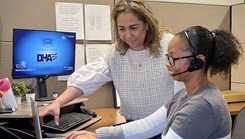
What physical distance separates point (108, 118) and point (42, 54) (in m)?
0.54

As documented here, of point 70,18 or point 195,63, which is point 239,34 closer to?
point 70,18

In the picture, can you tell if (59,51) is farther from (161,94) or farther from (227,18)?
(227,18)

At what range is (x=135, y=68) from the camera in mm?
1441

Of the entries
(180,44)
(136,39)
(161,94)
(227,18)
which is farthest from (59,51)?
(227,18)

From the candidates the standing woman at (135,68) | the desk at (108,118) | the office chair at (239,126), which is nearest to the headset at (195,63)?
the standing woman at (135,68)

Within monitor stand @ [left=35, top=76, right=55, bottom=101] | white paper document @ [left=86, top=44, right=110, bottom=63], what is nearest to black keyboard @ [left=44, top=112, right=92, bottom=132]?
monitor stand @ [left=35, top=76, right=55, bottom=101]

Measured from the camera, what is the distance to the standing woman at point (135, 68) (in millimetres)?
1381

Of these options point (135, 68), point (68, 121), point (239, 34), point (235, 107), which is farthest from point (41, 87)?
point (239, 34)

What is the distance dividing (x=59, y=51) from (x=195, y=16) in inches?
46.0

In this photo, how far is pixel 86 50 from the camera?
1948 millimetres

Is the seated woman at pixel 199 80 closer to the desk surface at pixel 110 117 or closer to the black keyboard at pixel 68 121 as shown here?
the black keyboard at pixel 68 121

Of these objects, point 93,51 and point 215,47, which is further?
point 93,51

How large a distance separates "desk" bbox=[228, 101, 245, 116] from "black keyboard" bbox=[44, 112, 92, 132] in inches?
36.0

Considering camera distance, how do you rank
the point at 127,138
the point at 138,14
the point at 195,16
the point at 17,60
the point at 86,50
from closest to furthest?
the point at 127,138
the point at 138,14
the point at 17,60
the point at 86,50
the point at 195,16
